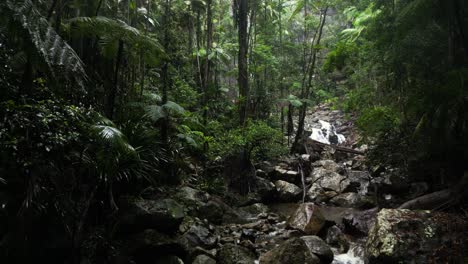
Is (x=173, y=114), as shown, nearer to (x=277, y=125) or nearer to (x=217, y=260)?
(x=217, y=260)

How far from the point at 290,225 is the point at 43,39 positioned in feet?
18.3

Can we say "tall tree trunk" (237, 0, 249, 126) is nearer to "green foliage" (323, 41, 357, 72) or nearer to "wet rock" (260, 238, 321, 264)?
"green foliage" (323, 41, 357, 72)

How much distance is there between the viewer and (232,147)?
377 inches

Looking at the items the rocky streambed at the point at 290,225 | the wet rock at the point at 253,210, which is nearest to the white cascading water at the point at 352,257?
the rocky streambed at the point at 290,225

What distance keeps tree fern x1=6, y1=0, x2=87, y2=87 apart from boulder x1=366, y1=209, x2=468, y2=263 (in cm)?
459

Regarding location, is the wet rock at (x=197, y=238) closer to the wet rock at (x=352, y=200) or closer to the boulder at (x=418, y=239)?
the boulder at (x=418, y=239)

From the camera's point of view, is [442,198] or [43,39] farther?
[442,198]

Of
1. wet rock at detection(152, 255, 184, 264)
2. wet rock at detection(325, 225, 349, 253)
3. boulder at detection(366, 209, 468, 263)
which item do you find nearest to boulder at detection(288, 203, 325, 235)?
wet rock at detection(325, 225, 349, 253)

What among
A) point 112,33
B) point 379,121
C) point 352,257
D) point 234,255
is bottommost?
point 352,257

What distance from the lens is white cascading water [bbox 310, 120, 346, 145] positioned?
1872 cm

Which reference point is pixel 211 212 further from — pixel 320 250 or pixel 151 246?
pixel 320 250

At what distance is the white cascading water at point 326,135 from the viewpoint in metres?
18.7

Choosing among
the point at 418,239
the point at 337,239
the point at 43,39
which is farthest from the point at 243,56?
the point at 43,39

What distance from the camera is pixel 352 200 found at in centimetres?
890
